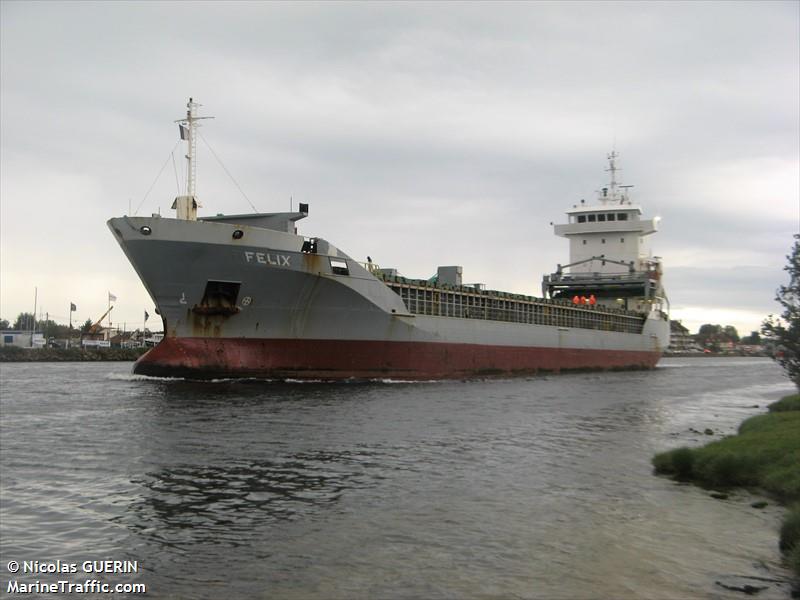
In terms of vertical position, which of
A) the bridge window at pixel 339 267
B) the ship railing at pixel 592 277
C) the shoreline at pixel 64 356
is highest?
the ship railing at pixel 592 277

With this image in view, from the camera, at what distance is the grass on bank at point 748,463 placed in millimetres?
10188

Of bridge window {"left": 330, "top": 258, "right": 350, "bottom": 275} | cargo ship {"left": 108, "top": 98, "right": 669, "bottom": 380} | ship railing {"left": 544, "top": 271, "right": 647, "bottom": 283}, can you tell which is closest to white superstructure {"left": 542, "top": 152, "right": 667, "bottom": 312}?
ship railing {"left": 544, "top": 271, "right": 647, "bottom": 283}

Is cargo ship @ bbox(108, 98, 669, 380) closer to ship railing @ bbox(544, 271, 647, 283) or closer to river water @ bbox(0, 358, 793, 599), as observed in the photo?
river water @ bbox(0, 358, 793, 599)

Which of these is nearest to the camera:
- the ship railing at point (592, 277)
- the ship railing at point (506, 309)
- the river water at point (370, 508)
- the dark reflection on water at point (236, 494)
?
the river water at point (370, 508)

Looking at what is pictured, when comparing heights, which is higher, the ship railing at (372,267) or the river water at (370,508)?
the ship railing at (372,267)

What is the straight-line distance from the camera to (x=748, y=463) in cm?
1118

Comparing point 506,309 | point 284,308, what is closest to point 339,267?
point 284,308

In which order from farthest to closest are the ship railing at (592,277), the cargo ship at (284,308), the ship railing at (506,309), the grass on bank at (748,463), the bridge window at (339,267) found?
the ship railing at (592,277)
the ship railing at (506,309)
the bridge window at (339,267)
the cargo ship at (284,308)
the grass on bank at (748,463)

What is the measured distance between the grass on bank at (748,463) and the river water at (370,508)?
48 cm

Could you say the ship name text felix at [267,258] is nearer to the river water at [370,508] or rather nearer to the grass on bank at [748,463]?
the river water at [370,508]

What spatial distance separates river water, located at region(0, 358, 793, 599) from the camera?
22.9 feet

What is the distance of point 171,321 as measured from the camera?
25578 mm

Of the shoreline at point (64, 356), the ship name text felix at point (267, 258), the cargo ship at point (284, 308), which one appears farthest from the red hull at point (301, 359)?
the shoreline at point (64, 356)

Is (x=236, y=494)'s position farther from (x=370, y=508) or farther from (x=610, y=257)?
(x=610, y=257)
